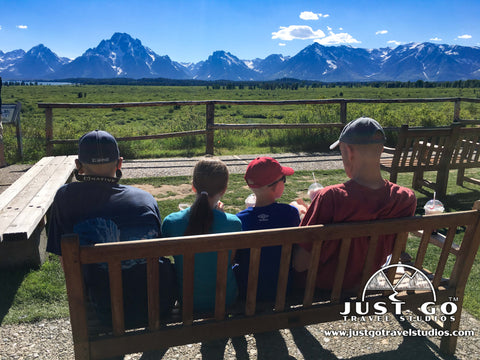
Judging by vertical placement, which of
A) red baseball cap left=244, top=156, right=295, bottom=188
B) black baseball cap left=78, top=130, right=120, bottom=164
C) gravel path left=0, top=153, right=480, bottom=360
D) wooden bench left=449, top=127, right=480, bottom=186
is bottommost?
gravel path left=0, top=153, right=480, bottom=360

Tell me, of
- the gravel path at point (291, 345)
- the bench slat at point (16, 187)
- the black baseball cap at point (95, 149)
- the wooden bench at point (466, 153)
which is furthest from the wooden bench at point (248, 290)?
the wooden bench at point (466, 153)

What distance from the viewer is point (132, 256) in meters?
1.82

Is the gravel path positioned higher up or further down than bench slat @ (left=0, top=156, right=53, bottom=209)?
further down

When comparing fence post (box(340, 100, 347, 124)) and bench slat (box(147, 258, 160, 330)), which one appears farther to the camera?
fence post (box(340, 100, 347, 124))

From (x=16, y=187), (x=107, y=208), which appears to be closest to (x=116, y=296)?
(x=107, y=208)

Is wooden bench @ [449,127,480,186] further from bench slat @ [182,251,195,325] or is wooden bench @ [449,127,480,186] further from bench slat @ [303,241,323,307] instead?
bench slat @ [182,251,195,325]

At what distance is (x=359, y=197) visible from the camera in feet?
7.04

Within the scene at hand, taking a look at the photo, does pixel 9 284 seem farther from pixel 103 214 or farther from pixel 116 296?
pixel 116 296

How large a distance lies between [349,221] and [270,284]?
0.59 m

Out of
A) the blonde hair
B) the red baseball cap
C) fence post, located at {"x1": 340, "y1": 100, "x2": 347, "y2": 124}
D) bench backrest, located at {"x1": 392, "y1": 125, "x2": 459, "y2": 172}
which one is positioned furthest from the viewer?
fence post, located at {"x1": 340, "y1": 100, "x2": 347, "y2": 124}

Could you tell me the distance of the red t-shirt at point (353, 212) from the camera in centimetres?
212

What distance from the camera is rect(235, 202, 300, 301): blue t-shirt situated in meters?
2.31

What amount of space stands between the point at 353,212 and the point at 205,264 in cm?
83
